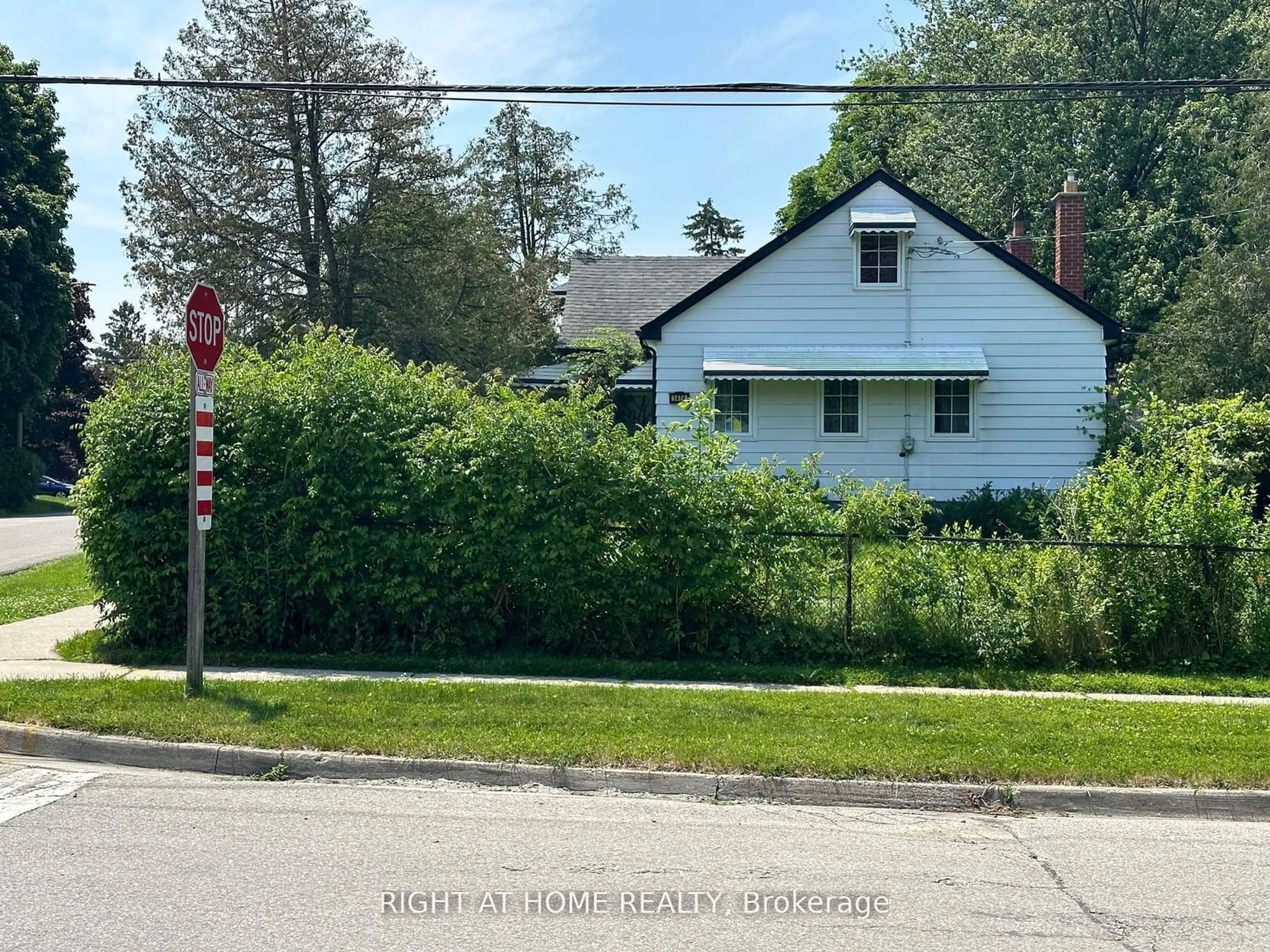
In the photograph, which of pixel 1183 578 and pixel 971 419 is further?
pixel 971 419

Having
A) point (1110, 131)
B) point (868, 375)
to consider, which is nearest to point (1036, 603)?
point (868, 375)

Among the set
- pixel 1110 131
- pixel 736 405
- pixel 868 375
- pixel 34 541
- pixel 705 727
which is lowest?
pixel 705 727

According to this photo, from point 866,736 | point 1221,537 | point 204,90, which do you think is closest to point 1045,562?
point 1221,537

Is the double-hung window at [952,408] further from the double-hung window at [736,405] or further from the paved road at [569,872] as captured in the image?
the paved road at [569,872]

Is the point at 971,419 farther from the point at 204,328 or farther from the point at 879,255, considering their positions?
the point at 204,328

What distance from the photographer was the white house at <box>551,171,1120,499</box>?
2275cm

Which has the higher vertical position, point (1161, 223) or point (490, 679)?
point (1161, 223)

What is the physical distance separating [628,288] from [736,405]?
28.7ft

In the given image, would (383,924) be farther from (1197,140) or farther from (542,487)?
(1197,140)

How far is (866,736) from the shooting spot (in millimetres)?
8188

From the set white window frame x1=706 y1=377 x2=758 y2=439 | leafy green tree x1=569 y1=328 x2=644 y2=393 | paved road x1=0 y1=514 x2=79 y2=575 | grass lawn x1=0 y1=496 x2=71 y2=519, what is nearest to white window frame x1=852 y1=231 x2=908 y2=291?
white window frame x1=706 y1=377 x2=758 y2=439

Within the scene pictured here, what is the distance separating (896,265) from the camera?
23.1m

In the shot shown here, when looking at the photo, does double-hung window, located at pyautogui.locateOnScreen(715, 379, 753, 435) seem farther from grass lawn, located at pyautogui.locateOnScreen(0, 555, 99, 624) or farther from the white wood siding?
grass lawn, located at pyautogui.locateOnScreen(0, 555, 99, 624)

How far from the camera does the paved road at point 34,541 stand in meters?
22.2
